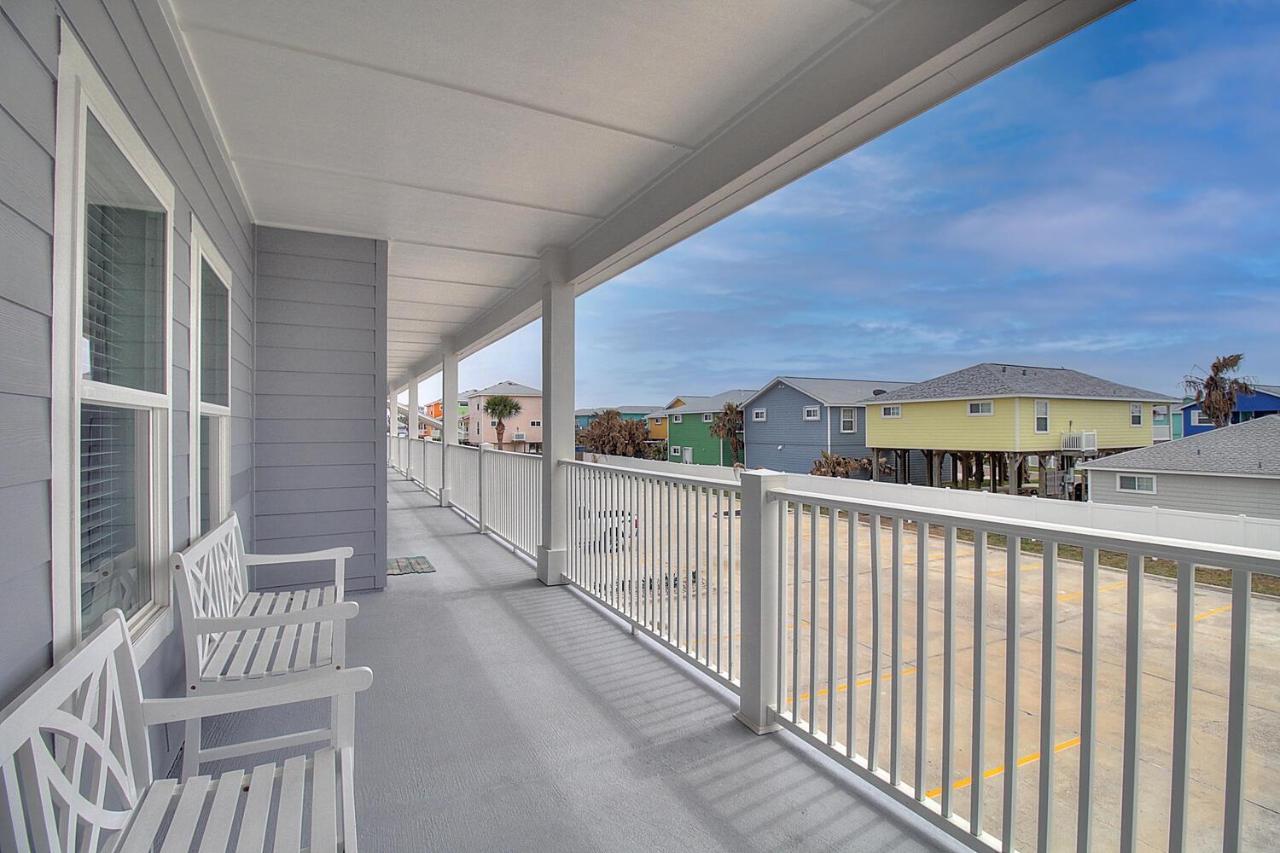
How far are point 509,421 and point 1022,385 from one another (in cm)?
2712

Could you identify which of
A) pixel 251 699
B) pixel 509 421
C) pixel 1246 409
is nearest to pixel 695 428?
pixel 1246 409

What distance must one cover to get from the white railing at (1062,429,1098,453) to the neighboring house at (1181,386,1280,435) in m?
0.29

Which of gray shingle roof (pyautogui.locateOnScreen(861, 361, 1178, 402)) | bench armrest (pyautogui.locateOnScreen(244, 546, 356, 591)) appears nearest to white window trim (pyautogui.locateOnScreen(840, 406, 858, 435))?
gray shingle roof (pyautogui.locateOnScreen(861, 361, 1178, 402))

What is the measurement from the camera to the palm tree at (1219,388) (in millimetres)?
2127

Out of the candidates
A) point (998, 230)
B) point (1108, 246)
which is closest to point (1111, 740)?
point (1108, 246)

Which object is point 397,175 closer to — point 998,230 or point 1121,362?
point 1121,362

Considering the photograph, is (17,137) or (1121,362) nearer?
(17,137)

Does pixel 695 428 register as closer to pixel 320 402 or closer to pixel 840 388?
pixel 840 388

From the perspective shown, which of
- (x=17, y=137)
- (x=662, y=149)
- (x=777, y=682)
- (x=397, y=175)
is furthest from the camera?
(x=397, y=175)

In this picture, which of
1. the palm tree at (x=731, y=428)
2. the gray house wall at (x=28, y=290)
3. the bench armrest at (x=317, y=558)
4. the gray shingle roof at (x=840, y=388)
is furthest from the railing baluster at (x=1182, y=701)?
the palm tree at (x=731, y=428)

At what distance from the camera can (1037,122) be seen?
3.57 meters

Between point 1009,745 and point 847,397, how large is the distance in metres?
3.68

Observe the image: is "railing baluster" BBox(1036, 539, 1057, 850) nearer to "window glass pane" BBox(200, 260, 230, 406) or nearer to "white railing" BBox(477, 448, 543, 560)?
"window glass pane" BBox(200, 260, 230, 406)

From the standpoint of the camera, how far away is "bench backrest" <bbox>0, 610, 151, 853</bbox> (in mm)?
904
